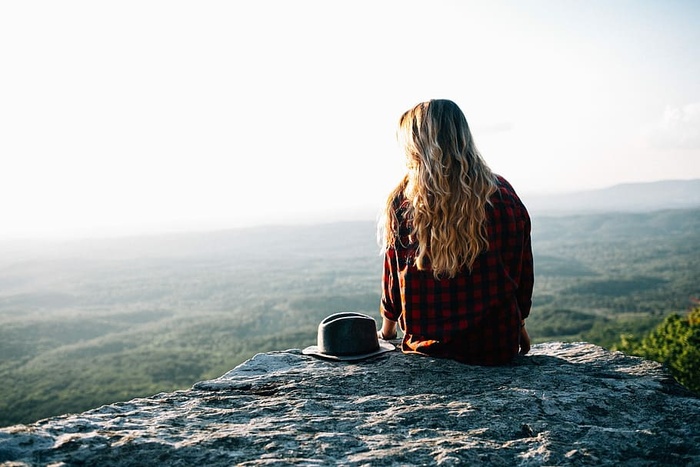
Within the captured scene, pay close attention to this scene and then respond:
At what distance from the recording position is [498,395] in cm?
264

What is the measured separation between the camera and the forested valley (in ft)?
213

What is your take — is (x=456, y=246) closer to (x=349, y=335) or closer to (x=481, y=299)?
(x=481, y=299)

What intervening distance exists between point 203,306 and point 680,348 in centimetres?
11104

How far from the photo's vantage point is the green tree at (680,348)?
21.7 meters

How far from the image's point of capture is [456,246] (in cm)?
316

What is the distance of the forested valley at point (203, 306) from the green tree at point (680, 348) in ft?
3.75

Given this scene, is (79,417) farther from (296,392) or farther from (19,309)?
(19,309)

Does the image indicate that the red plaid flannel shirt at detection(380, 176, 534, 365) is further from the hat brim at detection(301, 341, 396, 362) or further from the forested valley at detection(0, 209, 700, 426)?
the forested valley at detection(0, 209, 700, 426)

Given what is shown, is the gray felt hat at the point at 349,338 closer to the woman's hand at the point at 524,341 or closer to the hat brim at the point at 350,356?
the hat brim at the point at 350,356

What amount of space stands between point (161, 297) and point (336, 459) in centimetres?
13967

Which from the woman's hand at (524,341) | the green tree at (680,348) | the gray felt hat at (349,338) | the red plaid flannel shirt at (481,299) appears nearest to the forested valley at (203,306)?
the green tree at (680,348)

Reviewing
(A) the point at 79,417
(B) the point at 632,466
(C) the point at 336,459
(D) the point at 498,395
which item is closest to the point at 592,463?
(B) the point at 632,466

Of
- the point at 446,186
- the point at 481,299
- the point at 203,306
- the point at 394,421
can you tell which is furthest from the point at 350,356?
the point at 203,306

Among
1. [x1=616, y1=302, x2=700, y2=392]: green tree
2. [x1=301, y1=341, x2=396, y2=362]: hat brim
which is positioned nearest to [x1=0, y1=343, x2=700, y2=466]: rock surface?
[x1=301, y1=341, x2=396, y2=362]: hat brim
